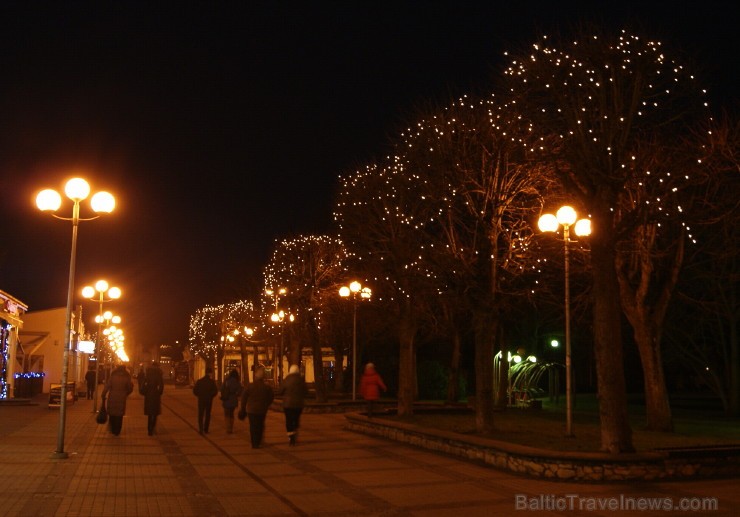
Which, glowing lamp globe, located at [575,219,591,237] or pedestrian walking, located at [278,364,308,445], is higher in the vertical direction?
glowing lamp globe, located at [575,219,591,237]

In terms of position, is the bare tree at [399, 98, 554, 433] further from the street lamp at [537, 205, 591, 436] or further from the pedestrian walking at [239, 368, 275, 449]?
the pedestrian walking at [239, 368, 275, 449]

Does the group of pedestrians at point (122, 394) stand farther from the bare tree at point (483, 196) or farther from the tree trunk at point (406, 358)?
the bare tree at point (483, 196)

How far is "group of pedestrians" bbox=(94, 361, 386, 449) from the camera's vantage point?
18984 mm

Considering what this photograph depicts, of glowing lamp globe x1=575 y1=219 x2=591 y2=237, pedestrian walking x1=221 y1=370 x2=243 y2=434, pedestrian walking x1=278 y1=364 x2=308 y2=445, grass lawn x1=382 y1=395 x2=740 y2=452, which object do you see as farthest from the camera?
pedestrian walking x1=221 y1=370 x2=243 y2=434

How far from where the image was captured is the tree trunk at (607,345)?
15.0 metres

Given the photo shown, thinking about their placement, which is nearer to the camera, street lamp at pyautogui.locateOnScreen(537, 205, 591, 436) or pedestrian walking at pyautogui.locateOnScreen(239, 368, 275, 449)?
street lamp at pyautogui.locateOnScreen(537, 205, 591, 436)

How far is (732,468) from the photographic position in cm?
1476

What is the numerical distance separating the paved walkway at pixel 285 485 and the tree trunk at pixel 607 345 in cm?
147

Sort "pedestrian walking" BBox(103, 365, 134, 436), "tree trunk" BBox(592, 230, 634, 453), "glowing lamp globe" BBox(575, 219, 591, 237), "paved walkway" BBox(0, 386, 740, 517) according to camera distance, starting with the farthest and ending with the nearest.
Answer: "pedestrian walking" BBox(103, 365, 134, 436) → "glowing lamp globe" BBox(575, 219, 591, 237) → "tree trunk" BBox(592, 230, 634, 453) → "paved walkway" BBox(0, 386, 740, 517)

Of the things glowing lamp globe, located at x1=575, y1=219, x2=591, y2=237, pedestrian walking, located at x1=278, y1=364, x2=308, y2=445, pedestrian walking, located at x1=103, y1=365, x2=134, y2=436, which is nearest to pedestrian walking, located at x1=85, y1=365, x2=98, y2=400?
pedestrian walking, located at x1=103, y1=365, x2=134, y2=436

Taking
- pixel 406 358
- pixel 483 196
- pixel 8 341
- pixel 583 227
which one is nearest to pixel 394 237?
pixel 406 358

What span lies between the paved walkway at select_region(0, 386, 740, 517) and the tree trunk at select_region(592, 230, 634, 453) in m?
1.47

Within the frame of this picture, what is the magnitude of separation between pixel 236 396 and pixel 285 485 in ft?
30.8

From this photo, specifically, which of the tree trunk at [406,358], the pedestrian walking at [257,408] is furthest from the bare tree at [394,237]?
the pedestrian walking at [257,408]
